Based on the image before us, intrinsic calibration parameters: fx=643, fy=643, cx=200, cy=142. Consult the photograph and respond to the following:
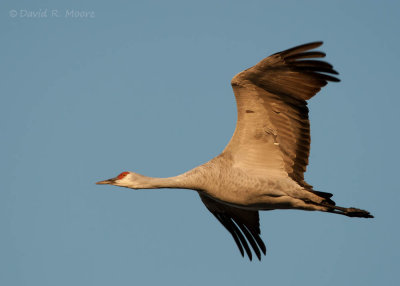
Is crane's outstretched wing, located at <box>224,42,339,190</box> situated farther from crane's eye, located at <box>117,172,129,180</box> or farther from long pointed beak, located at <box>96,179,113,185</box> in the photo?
long pointed beak, located at <box>96,179,113,185</box>

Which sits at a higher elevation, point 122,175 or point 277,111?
point 277,111

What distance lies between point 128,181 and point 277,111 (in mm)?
2880

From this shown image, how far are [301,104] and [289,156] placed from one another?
106cm

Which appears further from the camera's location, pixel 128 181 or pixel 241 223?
pixel 241 223

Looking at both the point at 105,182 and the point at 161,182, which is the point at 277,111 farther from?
the point at 105,182

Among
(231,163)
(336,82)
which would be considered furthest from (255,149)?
(336,82)

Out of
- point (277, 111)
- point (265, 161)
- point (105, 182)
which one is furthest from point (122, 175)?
point (277, 111)

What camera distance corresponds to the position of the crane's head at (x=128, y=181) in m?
11.3

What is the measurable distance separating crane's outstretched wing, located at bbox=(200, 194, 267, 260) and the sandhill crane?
1.54m

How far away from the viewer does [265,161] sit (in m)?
11.4

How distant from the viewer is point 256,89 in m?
10.6

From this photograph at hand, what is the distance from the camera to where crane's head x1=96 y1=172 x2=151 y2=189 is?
37.1 ft

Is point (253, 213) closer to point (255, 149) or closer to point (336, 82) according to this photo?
point (255, 149)

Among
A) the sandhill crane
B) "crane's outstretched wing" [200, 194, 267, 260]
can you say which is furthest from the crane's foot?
"crane's outstretched wing" [200, 194, 267, 260]
